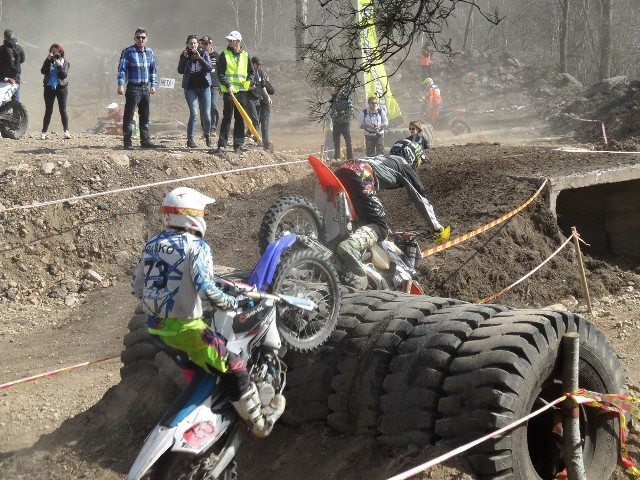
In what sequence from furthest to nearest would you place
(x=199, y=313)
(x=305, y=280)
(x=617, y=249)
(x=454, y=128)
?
(x=454, y=128), (x=617, y=249), (x=305, y=280), (x=199, y=313)

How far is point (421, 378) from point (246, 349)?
1.13 metres

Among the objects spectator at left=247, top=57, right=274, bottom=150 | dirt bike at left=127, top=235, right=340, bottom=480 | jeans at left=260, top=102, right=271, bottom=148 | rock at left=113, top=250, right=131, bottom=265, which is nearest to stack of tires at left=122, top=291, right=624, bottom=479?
dirt bike at left=127, top=235, right=340, bottom=480

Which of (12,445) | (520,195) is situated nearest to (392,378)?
(12,445)

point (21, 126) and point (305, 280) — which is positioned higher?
point (21, 126)

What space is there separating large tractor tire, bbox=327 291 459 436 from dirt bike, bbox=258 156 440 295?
1135mm

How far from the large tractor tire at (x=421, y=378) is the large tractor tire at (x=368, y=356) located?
0.32ft

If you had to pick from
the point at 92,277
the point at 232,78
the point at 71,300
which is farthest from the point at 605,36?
the point at 71,300

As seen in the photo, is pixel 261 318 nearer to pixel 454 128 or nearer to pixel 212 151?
pixel 212 151

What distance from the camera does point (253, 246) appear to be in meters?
11.1

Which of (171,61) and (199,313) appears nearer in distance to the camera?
(199,313)

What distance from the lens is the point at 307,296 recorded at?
5879 mm

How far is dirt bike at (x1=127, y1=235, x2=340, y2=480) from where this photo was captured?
186 inches

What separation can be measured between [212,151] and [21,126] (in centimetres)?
373

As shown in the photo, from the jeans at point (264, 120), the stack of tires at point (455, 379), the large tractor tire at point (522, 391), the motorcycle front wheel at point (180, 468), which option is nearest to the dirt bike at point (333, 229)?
the stack of tires at point (455, 379)
